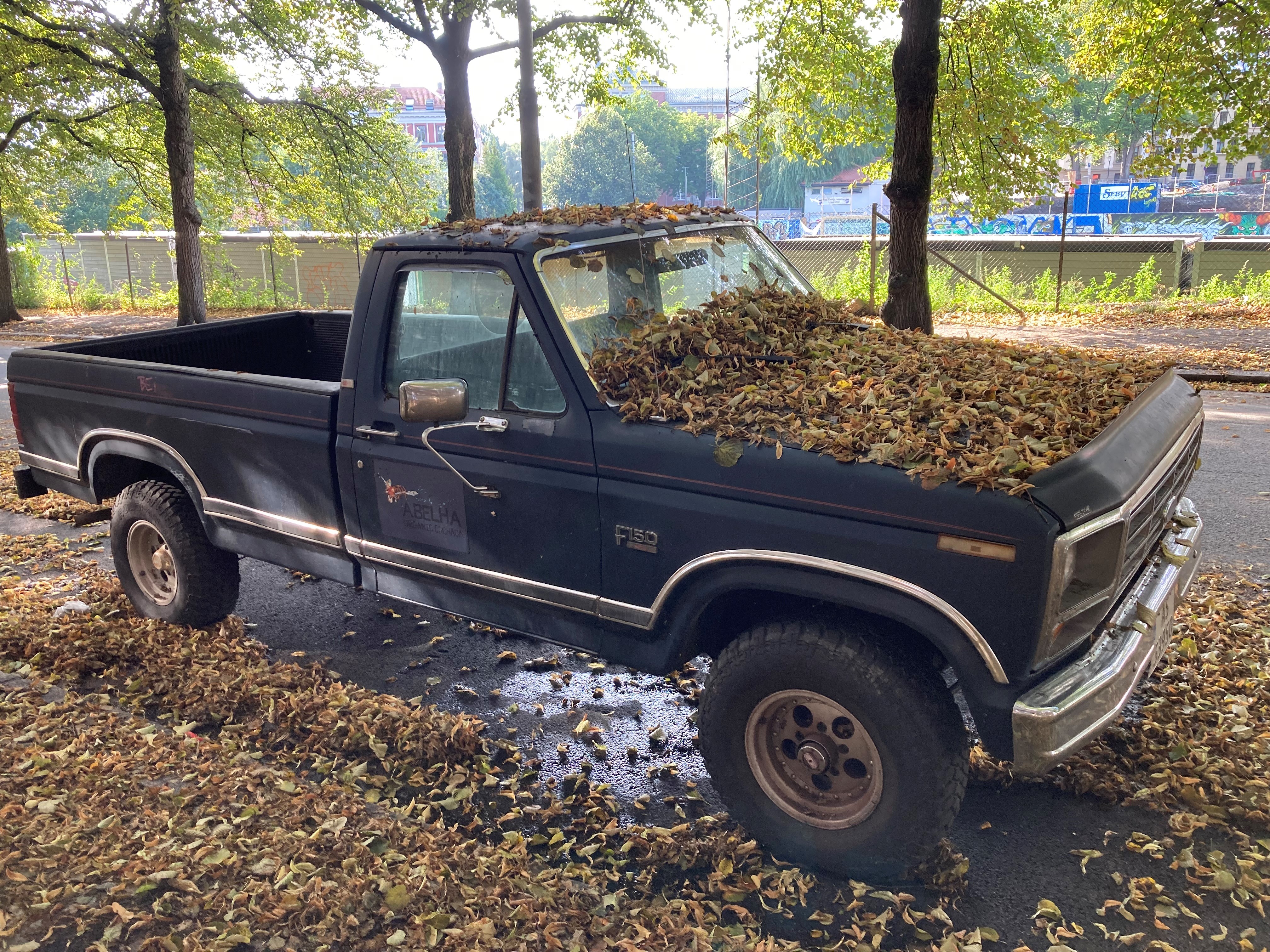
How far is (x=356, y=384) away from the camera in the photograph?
4023 millimetres

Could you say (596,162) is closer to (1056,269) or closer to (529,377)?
(1056,269)

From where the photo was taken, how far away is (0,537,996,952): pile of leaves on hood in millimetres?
2863

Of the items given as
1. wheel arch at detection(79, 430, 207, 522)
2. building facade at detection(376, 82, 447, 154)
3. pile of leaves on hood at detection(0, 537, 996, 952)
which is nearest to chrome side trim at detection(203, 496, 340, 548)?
wheel arch at detection(79, 430, 207, 522)

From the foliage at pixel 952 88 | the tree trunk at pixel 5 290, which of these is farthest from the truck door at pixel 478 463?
the tree trunk at pixel 5 290

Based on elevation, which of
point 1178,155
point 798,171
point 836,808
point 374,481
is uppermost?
point 798,171

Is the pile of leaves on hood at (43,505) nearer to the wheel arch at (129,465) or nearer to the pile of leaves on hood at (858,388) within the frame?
the wheel arch at (129,465)

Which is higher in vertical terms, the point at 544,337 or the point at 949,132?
the point at 949,132

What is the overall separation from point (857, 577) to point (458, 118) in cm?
1513

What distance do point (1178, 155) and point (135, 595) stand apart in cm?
1533

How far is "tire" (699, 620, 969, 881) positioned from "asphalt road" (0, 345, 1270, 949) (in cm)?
24

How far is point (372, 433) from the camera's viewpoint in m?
3.95

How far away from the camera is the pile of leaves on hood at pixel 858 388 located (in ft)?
9.59

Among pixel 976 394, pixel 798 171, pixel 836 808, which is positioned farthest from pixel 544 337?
pixel 798 171

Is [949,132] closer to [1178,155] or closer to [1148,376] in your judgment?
[1178,155]
